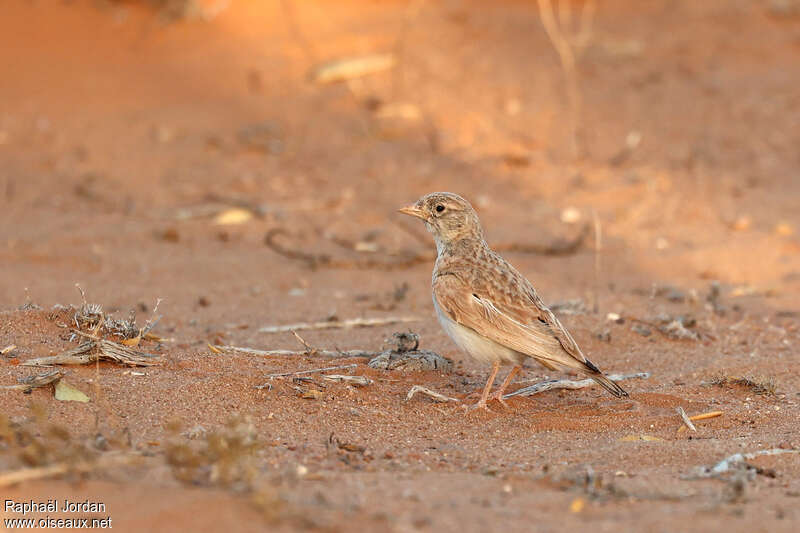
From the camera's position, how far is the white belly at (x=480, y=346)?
5.61m

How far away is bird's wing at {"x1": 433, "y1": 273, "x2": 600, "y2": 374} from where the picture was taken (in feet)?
17.7

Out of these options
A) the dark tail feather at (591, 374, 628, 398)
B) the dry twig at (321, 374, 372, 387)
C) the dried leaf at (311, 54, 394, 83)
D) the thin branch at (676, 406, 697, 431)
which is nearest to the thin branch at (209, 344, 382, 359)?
the dry twig at (321, 374, 372, 387)

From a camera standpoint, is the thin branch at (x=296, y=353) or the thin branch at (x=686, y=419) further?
the thin branch at (x=296, y=353)

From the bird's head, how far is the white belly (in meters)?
0.82

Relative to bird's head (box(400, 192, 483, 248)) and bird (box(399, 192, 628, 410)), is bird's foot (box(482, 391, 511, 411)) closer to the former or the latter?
bird (box(399, 192, 628, 410))

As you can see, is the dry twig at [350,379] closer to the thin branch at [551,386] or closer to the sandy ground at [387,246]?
the sandy ground at [387,246]

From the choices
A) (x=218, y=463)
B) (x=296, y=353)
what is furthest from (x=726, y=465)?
(x=296, y=353)

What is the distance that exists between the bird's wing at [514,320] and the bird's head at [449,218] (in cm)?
53

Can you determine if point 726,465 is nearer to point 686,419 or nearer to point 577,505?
point 686,419

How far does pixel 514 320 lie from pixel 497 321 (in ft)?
0.33

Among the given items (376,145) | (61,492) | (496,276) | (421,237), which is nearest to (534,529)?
(61,492)

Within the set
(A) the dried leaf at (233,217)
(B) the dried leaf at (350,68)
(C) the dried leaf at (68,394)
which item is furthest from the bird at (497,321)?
(B) the dried leaf at (350,68)

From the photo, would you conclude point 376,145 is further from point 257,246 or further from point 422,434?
point 422,434

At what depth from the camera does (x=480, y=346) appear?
5625 millimetres
